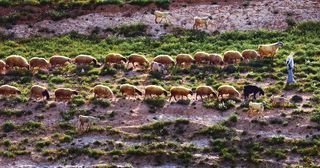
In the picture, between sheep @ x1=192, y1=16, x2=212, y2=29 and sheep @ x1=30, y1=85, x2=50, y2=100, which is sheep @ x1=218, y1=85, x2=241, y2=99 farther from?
sheep @ x1=192, y1=16, x2=212, y2=29

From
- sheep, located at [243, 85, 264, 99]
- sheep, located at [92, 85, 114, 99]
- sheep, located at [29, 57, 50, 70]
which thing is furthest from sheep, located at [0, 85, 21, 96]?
sheep, located at [243, 85, 264, 99]

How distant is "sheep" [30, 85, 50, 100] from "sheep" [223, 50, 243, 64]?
10119 mm

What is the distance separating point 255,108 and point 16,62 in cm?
1380

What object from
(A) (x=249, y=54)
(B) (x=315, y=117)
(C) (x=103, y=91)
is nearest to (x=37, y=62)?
(C) (x=103, y=91)

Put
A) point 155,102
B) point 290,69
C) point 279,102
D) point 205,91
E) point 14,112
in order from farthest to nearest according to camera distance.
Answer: point 290,69 → point 205,91 → point 155,102 → point 14,112 → point 279,102

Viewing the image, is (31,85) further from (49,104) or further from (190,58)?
(190,58)

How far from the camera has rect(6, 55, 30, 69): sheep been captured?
3869 cm

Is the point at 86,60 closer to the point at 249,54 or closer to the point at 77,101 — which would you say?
the point at 77,101

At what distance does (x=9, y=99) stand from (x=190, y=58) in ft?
33.0

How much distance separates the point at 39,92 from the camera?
35.0m

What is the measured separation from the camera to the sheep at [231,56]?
3888cm

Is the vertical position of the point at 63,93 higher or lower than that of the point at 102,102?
higher

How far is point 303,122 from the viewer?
105 feet

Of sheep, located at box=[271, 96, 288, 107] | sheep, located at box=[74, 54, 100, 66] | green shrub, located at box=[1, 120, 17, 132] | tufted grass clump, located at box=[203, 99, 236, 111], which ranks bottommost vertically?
green shrub, located at box=[1, 120, 17, 132]
